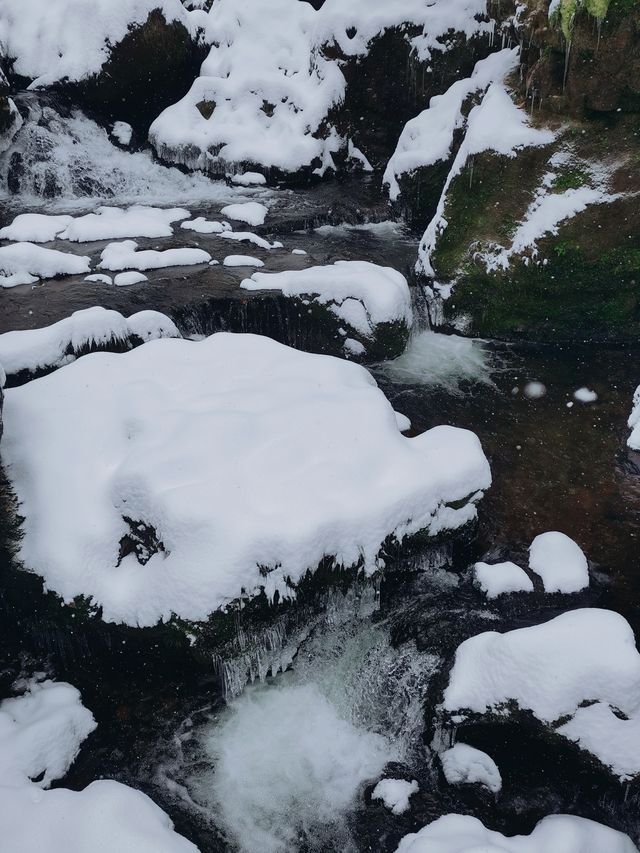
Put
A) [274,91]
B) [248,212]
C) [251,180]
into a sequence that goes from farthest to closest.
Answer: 1. [274,91]
2. [251,180]
3. [248,212]

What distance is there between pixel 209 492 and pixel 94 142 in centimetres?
1147

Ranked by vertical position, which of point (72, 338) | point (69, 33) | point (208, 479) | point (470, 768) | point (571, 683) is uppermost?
point (69, 33)

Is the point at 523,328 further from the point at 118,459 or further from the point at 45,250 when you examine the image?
the point at 45,250

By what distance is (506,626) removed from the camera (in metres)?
5.20

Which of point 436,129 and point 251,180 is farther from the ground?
point 436,129

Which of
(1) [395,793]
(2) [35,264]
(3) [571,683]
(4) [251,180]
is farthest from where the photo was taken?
(4) [251,180]

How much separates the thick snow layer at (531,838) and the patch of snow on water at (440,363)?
17.3 feet

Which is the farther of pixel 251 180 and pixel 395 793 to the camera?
pixel 251 180

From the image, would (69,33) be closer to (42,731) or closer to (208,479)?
(208,479)

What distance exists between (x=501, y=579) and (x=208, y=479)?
2.80 m

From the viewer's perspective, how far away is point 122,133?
13578 millimetres

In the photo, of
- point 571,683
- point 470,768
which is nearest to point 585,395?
point 571,683

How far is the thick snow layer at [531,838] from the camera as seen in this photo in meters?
3.85

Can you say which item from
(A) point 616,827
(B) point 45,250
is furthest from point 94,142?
(A) point 616,827
